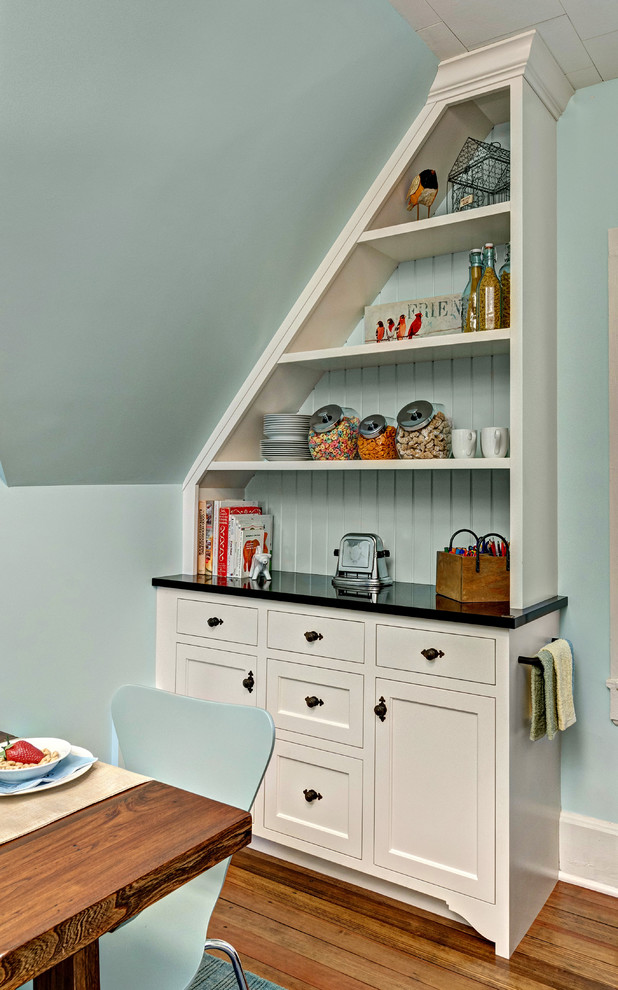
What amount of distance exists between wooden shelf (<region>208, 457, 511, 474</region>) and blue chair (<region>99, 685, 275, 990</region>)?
3.61 feet

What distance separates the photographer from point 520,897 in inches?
82.8

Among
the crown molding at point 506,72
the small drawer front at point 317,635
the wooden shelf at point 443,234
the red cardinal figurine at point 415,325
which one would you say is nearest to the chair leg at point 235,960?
the small drawer front at point 317,635

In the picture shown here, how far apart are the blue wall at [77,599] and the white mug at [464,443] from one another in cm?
118

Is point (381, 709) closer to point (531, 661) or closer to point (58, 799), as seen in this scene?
point (531, 661)

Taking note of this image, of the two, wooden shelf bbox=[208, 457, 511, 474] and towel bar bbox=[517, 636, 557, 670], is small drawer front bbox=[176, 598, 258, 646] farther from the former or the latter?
towel bar bbox=[517, 636, 557, 670]

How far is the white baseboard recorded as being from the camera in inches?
92.8

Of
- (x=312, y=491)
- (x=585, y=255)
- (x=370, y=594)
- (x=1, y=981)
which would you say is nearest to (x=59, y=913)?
(x=1, y=981)

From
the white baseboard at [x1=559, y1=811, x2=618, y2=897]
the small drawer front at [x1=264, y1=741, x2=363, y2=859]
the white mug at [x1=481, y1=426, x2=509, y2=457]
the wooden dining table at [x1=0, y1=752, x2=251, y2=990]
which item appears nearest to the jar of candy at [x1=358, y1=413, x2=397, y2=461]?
the white mug at [x1=481, y1=426, x2=509, y2=457]

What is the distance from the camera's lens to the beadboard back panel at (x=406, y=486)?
103 inches

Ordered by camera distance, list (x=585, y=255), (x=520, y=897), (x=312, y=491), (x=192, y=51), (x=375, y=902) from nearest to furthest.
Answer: (x=192, y=51) < (x=520, y=897) < (x=375, y=902) < (x=585, y=255) < (x=312, y=491)

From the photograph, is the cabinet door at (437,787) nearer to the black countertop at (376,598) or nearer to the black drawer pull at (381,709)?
the black drawer pull at (381,709)

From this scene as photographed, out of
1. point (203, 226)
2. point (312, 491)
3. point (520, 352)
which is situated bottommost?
point (312, 491)

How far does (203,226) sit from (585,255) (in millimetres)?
1258

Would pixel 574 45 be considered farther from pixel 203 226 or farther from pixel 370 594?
pixel 370 594
